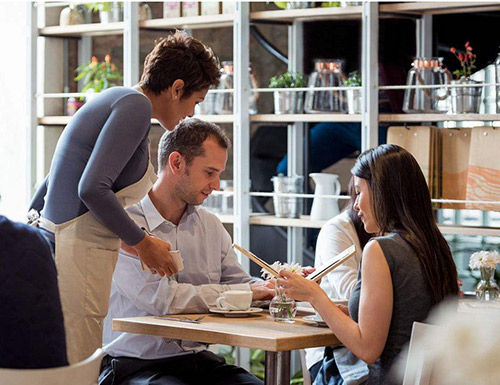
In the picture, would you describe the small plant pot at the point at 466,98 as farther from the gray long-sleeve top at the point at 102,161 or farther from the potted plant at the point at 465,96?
the gray long-sleeve top at the point at 102,161

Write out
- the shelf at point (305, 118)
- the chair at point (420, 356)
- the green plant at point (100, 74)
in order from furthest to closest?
the green plant at point (100, 74) < the shelf at point (305, 118) < the chair at point (420, 356)

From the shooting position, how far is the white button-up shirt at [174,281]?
2496mm

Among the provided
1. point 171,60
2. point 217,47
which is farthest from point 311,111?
point 171,60

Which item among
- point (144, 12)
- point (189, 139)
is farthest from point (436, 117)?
point (144, 12)

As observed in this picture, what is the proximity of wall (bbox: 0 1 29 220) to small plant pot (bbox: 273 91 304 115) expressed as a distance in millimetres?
1685

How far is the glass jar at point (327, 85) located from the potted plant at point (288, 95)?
94 millimetres

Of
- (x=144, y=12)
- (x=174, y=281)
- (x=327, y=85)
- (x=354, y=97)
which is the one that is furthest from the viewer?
(x=144, y=12)

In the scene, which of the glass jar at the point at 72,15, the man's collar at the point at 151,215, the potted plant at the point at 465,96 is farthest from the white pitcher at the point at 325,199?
the glass jar at the point at 72,15

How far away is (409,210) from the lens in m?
2.21

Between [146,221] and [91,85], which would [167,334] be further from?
[91,85]

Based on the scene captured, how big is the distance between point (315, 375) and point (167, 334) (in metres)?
0.76

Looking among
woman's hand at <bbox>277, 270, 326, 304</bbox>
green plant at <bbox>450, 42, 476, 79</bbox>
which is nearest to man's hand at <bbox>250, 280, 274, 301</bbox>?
woman's hand at <bbox>277, 270, 326, 304</bbox>

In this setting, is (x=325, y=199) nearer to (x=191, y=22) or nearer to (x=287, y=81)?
(x=287, y=81)

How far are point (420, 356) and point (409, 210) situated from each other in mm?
608
